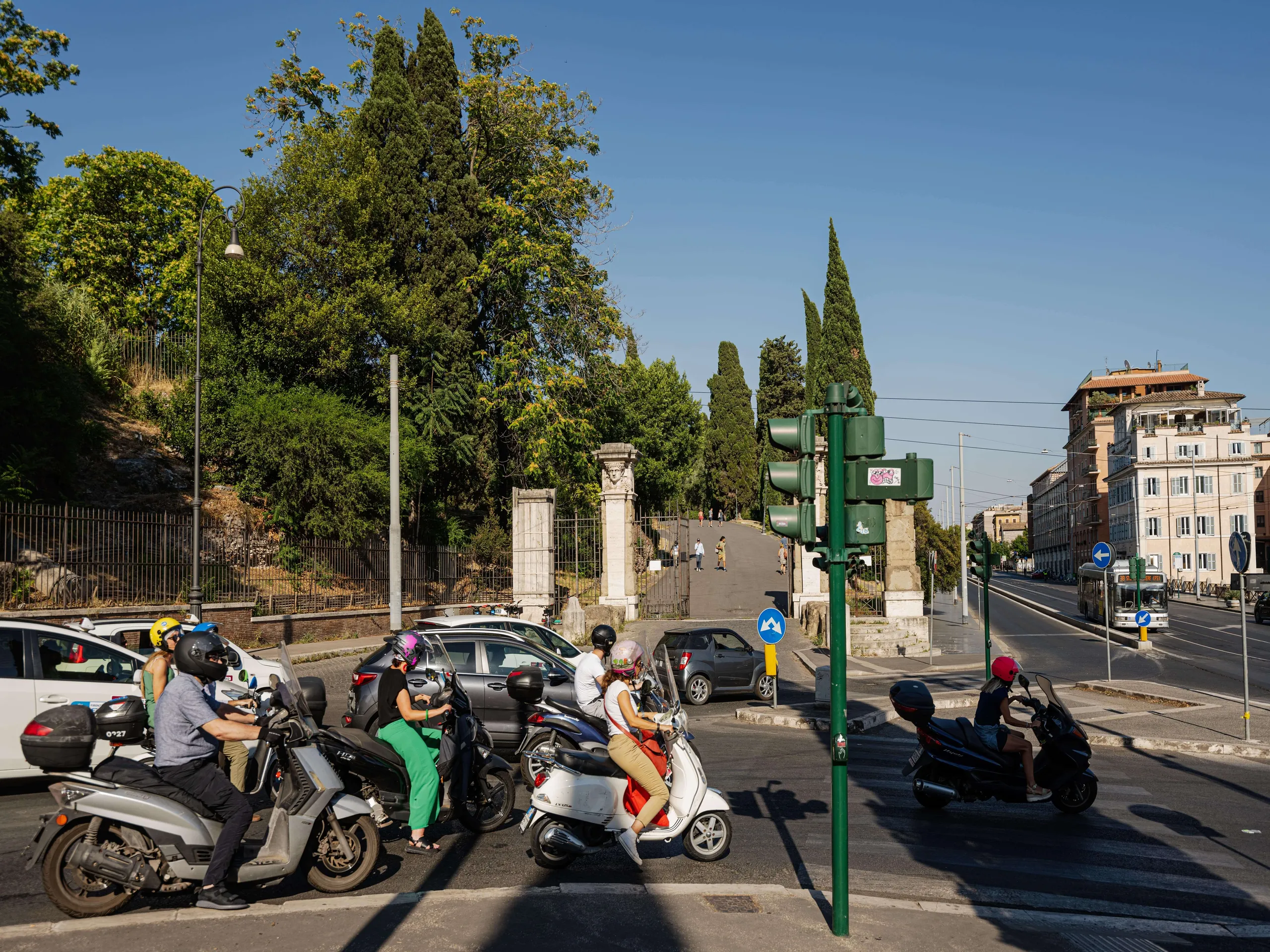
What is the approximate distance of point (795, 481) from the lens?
568cm

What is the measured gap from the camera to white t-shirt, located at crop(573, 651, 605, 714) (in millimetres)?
8117

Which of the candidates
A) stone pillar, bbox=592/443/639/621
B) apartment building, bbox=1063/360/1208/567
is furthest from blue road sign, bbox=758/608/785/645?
apartment building, bbox=1063/360/1208/567

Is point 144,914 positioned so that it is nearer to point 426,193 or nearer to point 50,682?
point 50,682

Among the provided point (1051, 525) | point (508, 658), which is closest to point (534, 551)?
point (508, 658)

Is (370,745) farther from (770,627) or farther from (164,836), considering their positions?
(770,627)

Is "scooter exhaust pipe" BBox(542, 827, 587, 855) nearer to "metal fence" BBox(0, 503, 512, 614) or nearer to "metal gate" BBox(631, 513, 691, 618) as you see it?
"metal fence" BBox(0, 503, 512, 614)

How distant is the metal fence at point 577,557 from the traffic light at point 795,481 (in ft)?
68.9

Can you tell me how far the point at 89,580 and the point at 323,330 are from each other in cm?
1314

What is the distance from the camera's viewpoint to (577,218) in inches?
1387

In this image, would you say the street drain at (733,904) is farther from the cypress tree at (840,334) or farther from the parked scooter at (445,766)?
the cypress tree at (840,334)

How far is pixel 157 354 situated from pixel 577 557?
2148 centimetres

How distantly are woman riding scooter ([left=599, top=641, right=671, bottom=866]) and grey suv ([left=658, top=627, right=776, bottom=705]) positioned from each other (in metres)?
10.5

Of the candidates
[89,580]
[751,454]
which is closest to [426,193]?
A: [89,580]

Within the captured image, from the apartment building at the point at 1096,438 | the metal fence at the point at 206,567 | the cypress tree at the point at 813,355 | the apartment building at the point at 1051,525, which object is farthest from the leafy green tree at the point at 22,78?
the apartment building at the point at 1051,525
